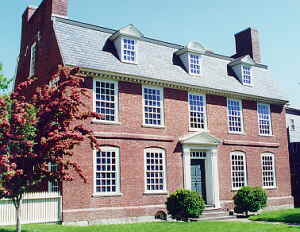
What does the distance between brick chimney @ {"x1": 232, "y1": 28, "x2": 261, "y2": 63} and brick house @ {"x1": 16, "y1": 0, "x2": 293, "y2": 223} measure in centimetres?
230

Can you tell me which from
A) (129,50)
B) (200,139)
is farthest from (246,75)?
(129,50)

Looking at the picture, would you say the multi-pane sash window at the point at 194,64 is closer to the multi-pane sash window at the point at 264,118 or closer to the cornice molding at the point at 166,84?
the cornice molding at the point at 166,84

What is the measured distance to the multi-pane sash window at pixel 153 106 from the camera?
19.5m

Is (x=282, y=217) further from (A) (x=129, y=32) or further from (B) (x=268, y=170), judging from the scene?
(A) (x=129, y=32)

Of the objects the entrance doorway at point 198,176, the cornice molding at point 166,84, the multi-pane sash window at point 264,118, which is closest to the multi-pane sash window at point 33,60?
the cornice molding at point 166,84

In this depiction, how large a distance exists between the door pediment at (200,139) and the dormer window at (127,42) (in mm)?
4793

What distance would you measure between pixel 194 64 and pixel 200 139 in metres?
4.58

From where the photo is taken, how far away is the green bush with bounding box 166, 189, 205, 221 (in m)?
17.6

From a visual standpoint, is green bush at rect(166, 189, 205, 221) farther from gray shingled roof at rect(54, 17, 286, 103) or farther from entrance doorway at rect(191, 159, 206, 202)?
gray shingled roof at rect(54, 17, 286, 103)

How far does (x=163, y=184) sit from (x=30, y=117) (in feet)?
31.2

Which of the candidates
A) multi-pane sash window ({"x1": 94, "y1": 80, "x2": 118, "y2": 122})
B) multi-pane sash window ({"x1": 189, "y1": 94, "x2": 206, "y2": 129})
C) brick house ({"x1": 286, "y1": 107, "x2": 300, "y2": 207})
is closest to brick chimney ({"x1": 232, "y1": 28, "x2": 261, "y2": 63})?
brick house ({"x1": 286, "y1": 107, "x2": 300, "y2": 207})

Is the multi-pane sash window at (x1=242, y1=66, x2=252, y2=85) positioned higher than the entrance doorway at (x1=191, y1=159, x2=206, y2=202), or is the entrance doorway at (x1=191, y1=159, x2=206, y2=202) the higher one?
the multi-pane sash window at (x1=242, y1=66, x2=252, y2=85)

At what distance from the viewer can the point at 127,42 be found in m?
19.8

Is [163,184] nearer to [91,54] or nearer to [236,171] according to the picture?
[236,171]
